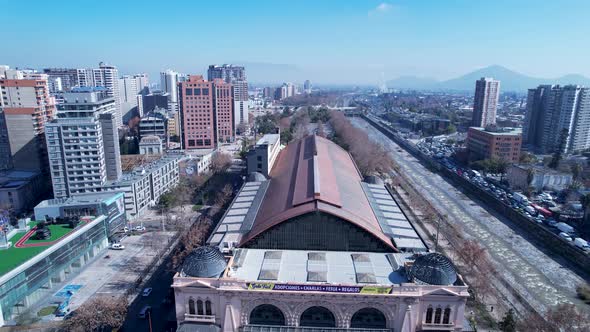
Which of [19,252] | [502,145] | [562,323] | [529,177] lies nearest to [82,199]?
[19,252]

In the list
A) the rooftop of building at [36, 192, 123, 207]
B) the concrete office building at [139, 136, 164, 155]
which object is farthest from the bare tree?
the concrete office building at [139, 136, 164, 155]

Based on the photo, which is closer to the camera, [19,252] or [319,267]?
[319,267]

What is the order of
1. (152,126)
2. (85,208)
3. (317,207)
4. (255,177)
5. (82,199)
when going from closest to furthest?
(317,207), (85,208), (82,199), (255,177), (152,126)

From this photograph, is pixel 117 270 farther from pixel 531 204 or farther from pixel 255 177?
pixel 531 204

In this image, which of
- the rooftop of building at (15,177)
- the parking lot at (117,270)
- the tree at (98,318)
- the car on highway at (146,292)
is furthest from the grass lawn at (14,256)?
the rooftop of building at (15,177)

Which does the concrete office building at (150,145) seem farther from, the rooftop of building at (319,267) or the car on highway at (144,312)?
the rooftop of building at (319,267)

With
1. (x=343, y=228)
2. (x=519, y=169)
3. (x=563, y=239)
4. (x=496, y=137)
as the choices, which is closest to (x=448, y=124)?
(x=496, y=137)
